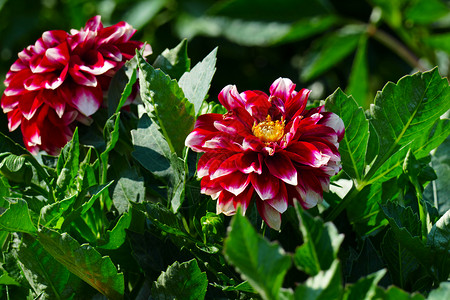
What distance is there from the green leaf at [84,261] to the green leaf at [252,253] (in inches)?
6.6

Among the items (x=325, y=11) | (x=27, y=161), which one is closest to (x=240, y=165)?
(x=27, y=161)

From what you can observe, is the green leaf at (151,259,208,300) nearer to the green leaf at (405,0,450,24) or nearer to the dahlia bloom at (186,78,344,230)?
the dahlia bloom at (186,78,344,230)

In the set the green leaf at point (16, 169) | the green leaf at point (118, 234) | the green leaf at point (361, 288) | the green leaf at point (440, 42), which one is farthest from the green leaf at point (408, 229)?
the green leaf at point (440, 42)

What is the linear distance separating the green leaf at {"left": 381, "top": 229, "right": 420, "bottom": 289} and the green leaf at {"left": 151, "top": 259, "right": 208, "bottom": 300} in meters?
0.16

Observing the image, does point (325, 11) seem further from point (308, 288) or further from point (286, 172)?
point (308, 288)

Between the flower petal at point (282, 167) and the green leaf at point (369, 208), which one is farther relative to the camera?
the green leaf at point (369, 208)

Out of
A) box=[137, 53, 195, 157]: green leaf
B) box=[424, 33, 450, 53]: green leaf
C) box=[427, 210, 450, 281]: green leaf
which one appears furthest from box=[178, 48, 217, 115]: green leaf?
box=[424, 33, 450, 53]: green leaf

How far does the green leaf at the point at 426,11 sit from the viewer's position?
141 cm

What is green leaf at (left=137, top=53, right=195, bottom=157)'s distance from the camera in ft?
1.88

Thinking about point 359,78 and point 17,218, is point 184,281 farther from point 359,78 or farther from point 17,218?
point 359,78

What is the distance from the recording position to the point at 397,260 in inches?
21.6

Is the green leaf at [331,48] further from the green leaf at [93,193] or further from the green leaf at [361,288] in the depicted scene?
the green leaf at [361,288]

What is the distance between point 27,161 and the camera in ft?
2.08

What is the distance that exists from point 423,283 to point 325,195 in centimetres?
13
